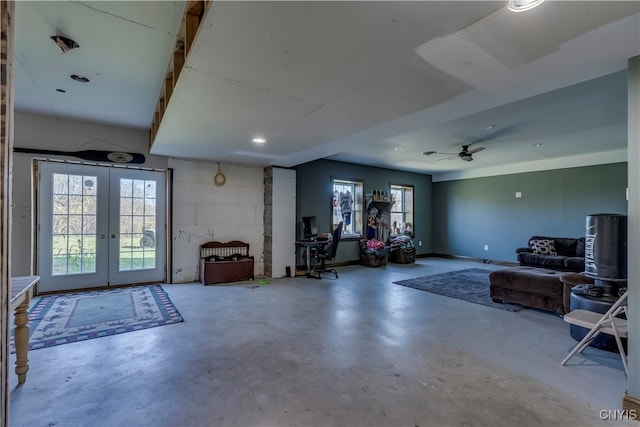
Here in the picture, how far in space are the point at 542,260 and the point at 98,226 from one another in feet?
27.5

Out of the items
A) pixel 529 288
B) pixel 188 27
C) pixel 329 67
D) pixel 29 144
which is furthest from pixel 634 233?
pixel 29 144

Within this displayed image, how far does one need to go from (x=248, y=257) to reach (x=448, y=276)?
4.11 meters

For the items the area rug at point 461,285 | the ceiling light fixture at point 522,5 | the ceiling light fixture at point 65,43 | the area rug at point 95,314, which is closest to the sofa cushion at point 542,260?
the area rug at point 461,285

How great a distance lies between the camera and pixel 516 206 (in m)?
7.49

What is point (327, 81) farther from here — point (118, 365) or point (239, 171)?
point (239, 171)

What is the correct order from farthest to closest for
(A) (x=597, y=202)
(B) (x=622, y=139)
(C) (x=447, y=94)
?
(A) (x=597, y=202)
(B) (x=622, y=139)
(C) (x=447, y=94)

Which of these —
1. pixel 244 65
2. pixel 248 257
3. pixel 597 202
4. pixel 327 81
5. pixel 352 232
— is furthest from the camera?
pixel 352 232

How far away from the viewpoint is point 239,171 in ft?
19.5

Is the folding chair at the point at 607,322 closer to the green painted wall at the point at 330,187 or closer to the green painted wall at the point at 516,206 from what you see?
the green painted wall at the point at 330,187

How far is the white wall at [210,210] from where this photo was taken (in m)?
5.33

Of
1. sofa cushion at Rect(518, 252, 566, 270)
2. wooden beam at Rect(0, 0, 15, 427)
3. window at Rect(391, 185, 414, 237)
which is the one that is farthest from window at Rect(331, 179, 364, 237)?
wooden beam at Rect(0, 0, 15, 427)

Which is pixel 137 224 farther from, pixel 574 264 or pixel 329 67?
pixel 574 264

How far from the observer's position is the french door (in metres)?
4.40

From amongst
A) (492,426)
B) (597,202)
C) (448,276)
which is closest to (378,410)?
(492,426)
